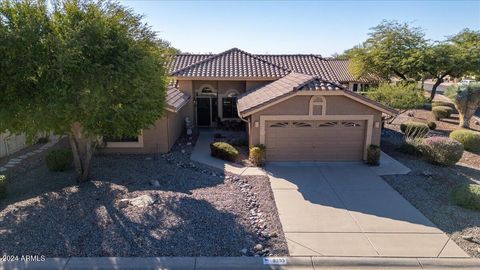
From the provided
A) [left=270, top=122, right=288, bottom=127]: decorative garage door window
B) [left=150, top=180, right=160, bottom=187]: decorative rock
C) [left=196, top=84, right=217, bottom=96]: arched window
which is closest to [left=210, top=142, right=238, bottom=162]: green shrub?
[left=270, top=122, right=288, bottom=127]: decorative garage door window

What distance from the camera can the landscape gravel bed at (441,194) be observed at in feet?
26.0

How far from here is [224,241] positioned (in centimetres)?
729

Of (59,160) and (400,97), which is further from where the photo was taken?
(400,97)

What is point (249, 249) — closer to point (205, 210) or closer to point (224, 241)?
point (224, 241)

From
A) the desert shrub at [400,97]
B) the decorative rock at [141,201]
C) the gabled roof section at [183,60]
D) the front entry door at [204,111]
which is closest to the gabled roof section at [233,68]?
the gabled roof section at [183,60]

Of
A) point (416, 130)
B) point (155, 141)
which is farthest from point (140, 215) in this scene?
point (416, 130)

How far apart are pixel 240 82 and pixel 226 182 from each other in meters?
10.0

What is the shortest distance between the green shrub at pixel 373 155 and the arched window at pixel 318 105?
8.18ft

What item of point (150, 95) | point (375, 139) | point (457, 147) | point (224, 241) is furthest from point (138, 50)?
point (457, 147)

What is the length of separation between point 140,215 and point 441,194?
9.45 meters

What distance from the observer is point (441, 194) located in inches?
419

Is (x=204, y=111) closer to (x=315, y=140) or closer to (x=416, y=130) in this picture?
(x=315, y=140)

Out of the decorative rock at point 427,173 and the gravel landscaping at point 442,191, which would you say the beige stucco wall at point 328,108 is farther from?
the gravel landscaping at point 442,191

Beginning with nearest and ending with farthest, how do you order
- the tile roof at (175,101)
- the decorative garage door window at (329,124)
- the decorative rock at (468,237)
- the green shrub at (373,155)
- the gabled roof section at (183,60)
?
the decorative rock at (468,237) < the green shrub at (373,155) < the decorative garage door window at (329,124) < the tile roof at (175,101) < the gabled roof section at (183,60)
